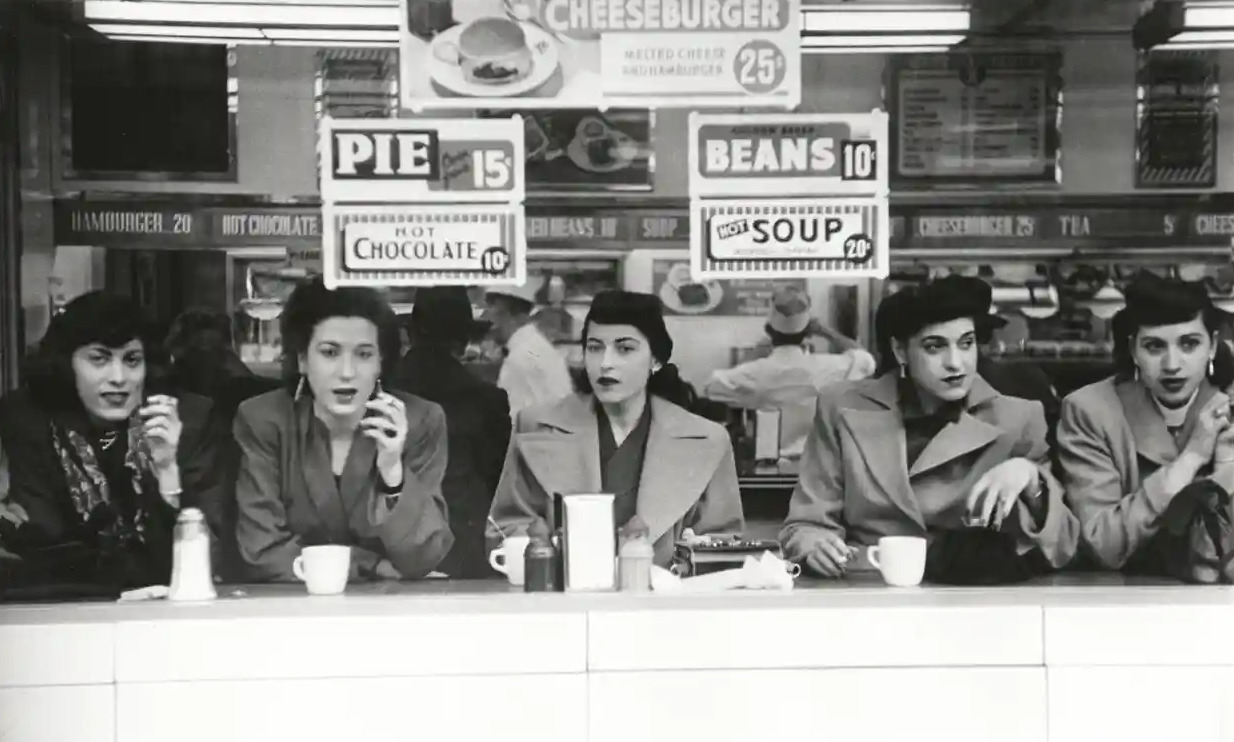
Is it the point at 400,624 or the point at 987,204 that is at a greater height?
the point at 987,204

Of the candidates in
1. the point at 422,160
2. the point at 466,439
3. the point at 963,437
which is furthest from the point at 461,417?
the point at 963,437

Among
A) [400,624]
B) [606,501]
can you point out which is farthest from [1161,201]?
[400,624]

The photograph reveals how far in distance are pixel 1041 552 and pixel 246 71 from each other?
279 centimetres

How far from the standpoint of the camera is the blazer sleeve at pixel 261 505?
454cm

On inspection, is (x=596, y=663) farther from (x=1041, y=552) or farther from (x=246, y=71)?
(x=246, y=71)

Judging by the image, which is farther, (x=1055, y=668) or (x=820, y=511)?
(x=820, y=511)

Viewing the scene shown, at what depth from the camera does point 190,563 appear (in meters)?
4.34

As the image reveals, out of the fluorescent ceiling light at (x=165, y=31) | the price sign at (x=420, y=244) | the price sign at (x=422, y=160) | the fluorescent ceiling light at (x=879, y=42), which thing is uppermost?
the fluorescent ceiling light at (x=165, y=31)

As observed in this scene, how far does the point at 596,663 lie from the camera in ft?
13.8

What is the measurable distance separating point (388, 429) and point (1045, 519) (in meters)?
2.00

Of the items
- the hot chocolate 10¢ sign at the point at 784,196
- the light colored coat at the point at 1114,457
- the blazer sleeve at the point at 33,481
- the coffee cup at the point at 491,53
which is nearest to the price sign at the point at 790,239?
the hot chocolate 10¢ sign at the point at 784,196

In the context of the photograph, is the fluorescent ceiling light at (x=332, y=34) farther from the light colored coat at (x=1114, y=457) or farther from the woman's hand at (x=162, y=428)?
the light colored coat at (x=1114, y=457)

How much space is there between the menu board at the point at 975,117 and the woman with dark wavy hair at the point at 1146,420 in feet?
1.73

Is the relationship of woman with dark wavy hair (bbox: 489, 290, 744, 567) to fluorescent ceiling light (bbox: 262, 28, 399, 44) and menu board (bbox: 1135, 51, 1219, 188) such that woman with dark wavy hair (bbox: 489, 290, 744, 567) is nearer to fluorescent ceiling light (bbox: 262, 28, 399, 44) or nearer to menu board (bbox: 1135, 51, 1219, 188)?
fluorescent ceiling light (bbox: 262, 28, 399, 44)
